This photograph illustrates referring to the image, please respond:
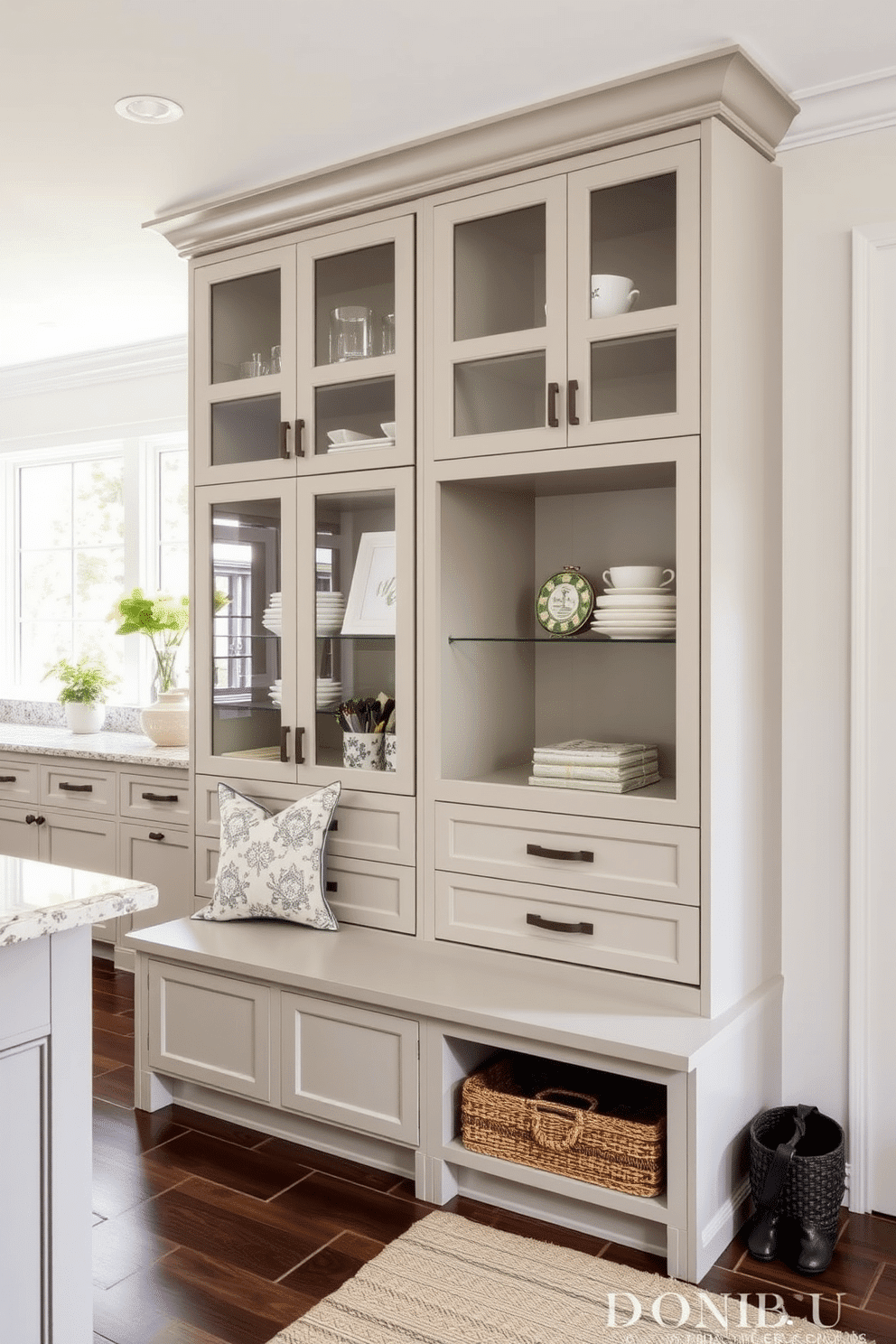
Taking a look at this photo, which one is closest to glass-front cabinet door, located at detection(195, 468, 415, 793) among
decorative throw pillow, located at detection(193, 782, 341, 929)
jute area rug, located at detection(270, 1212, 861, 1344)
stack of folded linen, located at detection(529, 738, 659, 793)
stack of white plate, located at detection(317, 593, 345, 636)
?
stack of white plate, located at detection(317, 593, 345, 636)

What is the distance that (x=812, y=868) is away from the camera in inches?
106

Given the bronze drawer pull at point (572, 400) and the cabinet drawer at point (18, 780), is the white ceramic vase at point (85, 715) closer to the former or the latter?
the cabinet drawer at point (18, 780)

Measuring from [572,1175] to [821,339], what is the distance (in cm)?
205

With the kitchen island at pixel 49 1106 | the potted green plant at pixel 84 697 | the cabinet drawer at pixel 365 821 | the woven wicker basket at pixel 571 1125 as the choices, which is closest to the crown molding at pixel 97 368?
the potted green plant at pixel 84 697

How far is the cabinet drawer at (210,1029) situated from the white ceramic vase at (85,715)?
→ 222 centimetres

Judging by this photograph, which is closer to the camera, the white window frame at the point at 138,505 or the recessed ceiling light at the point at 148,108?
the recessed ceiling light at the point at 148,108

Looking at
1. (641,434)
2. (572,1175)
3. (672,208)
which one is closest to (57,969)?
(572,1175)

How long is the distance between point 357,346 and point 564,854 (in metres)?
1.48

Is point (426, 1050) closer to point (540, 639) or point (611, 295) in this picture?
point (540, 639)

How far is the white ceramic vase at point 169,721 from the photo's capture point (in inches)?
176

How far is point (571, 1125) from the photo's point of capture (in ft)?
7.83

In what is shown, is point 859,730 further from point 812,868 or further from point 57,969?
point 57,969

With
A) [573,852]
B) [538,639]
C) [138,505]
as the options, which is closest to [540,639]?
[538,639]

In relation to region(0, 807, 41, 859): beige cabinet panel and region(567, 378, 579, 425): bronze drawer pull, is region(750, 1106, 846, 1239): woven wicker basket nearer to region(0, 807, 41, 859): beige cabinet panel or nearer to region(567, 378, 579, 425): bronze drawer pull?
region(567, 378, 579, 425): bronze drawer pull
